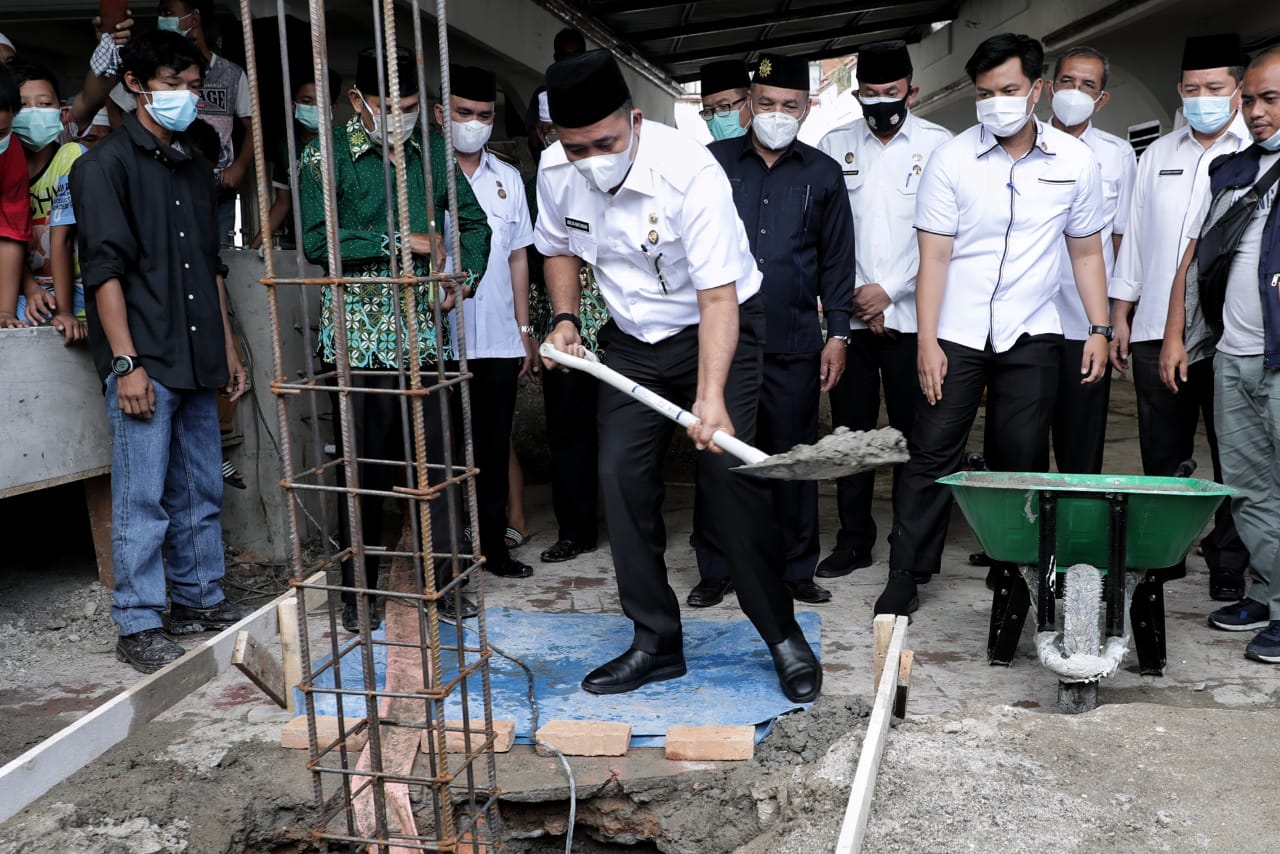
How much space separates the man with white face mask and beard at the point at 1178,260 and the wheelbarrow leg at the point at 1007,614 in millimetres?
1012

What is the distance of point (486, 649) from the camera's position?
2.65m

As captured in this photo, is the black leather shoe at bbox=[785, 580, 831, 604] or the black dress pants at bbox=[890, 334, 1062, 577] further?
the black leather shoe at bbox=[785, 580, 831, 604]

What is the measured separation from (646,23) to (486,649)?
31.0ft

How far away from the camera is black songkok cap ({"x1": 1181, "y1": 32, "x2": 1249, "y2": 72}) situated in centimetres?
452

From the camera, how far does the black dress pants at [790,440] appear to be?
449 centimetres

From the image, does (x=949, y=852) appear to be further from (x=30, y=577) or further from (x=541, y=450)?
(x=541, y=450)

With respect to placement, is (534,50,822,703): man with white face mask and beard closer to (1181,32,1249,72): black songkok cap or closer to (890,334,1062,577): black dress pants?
(890,334,1062,577): black dress pants

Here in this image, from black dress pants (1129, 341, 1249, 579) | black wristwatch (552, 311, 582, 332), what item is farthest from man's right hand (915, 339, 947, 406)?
black wristwatch (552, 311, 582, 332)

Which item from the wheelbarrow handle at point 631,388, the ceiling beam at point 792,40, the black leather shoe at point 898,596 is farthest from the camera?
the ceiling beam at point 792,40

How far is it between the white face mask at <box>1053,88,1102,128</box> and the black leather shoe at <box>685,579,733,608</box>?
7.88ft

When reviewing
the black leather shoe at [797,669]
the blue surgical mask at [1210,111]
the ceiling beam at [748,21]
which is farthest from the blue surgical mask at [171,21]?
the ceiling beam at [748,21]

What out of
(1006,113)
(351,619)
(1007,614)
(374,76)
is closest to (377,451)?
(351,619)

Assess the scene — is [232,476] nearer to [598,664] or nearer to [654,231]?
[598,664]

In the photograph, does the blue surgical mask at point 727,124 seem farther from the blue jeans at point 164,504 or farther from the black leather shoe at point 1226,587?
the black leather shoe at point 1226,587
